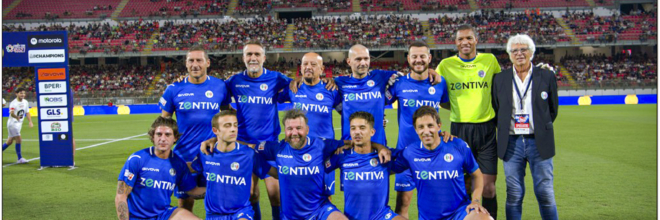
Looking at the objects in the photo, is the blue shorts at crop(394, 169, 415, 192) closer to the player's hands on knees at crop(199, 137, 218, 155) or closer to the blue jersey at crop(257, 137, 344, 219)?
the blue jersey at crop(257, 137, 344, 219)

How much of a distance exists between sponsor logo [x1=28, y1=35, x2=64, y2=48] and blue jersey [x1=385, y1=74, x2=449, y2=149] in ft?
25.3

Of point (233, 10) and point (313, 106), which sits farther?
point (233, 10)

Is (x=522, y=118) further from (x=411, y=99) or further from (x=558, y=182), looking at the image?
(x=558, y=182)

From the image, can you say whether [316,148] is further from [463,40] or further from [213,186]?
[463,40]

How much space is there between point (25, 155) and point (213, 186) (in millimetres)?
10126

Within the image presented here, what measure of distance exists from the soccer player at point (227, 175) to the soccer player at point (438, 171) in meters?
1.64

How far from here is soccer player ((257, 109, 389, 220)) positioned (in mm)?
4910

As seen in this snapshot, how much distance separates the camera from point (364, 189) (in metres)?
4.86

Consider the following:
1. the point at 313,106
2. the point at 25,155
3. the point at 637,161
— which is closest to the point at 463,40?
the point at 313,106

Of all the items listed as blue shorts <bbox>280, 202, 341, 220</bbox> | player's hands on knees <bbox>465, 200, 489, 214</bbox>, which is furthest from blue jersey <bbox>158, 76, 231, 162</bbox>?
player's hands on knees <bbox>465, 200, 489, 214</bbox>

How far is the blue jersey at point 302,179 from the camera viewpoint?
4.93 metres

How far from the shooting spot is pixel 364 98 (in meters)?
5.56

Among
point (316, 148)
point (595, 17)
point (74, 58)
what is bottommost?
point (316, 148)

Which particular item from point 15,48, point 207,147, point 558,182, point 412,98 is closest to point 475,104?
point 412,98
